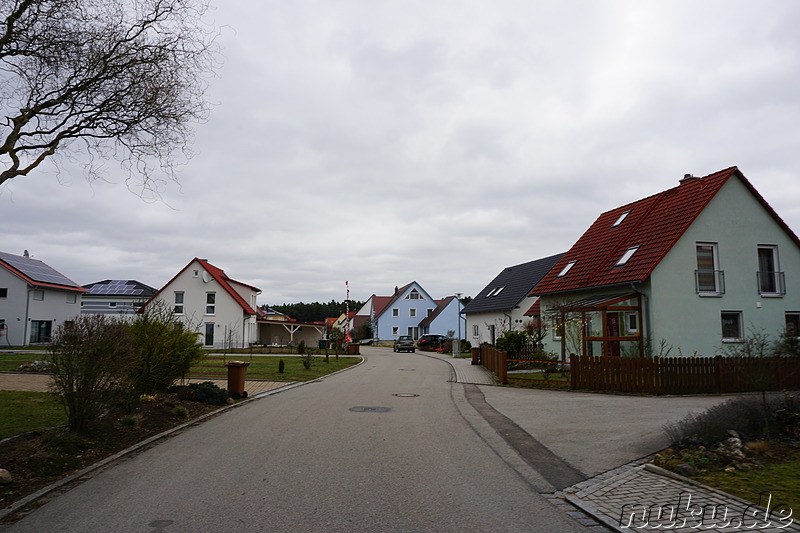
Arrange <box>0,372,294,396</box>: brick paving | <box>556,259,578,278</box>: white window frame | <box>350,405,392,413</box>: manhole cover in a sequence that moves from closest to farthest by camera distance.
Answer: <box>350,405,392,413</box>: manhole cover
<box>0,372,294,396</box>: brick paving
<box>556,259,578,278</box>: white window frame

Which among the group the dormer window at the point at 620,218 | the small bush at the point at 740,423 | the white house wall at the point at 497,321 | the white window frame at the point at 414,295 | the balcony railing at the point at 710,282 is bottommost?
the small bush at the point at 740,423

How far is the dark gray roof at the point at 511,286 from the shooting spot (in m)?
40.1

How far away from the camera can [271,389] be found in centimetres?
1773

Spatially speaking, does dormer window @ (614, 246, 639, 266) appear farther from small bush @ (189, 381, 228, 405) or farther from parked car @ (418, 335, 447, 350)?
parked car @ (418, 335, 447, 350)

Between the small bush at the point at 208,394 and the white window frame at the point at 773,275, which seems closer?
A: the small bush at the point at 208,394

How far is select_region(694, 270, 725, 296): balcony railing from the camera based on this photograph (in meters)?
20.5

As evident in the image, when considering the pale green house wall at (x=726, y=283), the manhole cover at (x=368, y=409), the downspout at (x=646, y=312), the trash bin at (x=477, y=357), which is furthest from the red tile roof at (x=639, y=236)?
the manhole cover at (x=368, y=409)

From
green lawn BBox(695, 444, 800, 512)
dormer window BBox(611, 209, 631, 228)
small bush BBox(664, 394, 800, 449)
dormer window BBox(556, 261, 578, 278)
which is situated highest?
dormer window BBox(611, 209, 631, 228)

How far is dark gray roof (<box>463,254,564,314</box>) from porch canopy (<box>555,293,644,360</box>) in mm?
16066

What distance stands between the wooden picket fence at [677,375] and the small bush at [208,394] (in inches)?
414

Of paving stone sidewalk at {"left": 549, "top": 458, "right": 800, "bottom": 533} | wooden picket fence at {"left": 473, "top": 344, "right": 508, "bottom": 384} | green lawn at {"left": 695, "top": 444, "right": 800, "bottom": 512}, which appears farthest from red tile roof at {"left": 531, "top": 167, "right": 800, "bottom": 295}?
paving stone sidewalk at {"left": 549, "top": 458, "right": 800, "bottom": 533}

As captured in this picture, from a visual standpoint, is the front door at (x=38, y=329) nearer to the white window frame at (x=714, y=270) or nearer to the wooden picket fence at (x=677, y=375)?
the wooden picket fence at (x=677, y=375)

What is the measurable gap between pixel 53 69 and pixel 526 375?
18634 mm

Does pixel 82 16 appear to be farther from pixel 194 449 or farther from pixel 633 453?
pixel 633 453
